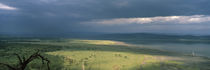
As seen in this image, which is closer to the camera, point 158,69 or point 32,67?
point 32,67

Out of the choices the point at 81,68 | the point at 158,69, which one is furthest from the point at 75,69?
the point at 158,69

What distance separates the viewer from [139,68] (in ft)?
94.1

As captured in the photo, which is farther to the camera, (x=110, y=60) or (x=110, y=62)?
(x=110, y=60)

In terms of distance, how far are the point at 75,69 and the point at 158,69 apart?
14585mm

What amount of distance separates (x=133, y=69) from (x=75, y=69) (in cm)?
1011

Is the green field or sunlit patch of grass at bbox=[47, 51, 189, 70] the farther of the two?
sunlit patch of grass at bbox=[47, 51, 189, 70]

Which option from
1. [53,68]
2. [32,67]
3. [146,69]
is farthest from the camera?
[146,69]

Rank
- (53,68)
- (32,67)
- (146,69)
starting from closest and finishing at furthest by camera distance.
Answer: (32,67) < (53,68) < (146,69)

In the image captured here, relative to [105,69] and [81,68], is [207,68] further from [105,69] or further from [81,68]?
[81,68]

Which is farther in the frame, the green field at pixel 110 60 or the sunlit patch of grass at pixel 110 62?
the sunlit patch of grass at pixel 110 62

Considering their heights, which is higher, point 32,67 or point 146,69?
point 32,67

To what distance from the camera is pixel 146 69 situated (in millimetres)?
28047

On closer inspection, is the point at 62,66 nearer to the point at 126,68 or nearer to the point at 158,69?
the point at 126,68

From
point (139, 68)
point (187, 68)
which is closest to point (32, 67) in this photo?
point (139, 68)
